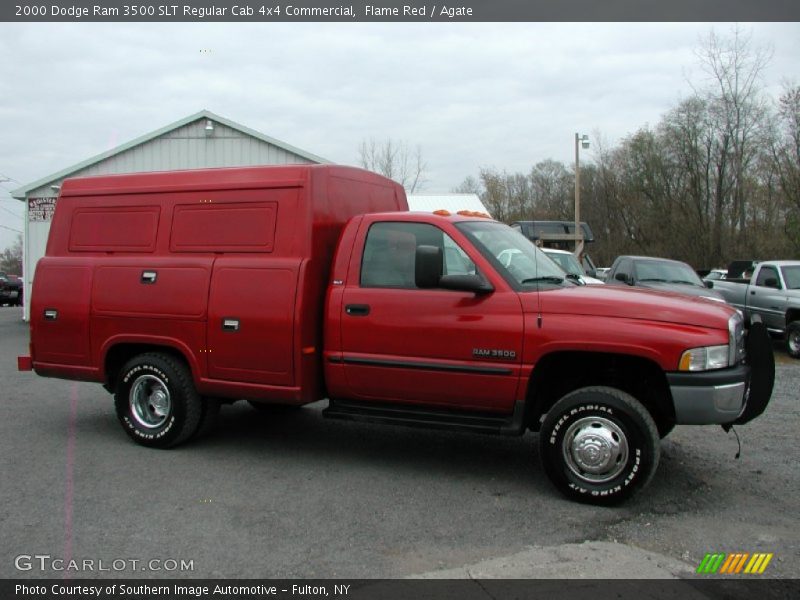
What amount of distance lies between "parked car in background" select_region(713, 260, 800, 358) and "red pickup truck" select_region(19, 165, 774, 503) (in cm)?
875

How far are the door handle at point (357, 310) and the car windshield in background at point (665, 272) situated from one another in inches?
361

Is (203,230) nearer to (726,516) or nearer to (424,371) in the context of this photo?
(424,371)

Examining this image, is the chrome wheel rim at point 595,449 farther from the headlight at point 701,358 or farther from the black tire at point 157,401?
the black tire at point 157,401

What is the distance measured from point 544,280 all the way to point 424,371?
3.90 feet

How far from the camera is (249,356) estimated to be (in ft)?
19.5

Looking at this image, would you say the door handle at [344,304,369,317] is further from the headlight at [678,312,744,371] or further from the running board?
the headlight at [678,312,744,371]

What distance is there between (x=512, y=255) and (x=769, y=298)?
10.0 metres

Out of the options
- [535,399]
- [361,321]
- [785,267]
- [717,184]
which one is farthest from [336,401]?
[717,184]

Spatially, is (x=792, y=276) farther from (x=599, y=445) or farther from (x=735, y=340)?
(x=599, y=445)

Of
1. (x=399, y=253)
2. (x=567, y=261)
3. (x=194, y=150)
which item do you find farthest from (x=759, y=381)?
(x=194, y=150)

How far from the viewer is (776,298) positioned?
1353 cm

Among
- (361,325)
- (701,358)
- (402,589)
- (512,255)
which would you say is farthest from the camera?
(512,255)

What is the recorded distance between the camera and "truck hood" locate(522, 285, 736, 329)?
192 inches

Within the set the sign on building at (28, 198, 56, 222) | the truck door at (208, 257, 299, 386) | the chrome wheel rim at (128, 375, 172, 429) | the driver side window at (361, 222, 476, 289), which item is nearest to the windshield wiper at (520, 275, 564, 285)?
the driver side window at (361, 222, 476, 289)
